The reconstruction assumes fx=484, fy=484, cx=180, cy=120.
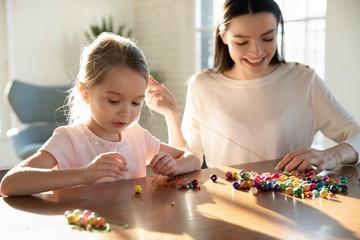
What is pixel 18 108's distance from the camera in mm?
4754

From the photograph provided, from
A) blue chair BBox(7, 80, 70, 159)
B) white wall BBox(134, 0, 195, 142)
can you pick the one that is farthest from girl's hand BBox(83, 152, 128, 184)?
white wall BBox(134, 0, 195, 142)

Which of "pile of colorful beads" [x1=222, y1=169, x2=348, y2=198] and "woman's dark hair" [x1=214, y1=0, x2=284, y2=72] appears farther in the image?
"woman's dark hair" [x1=214, y1=0, x2=284, y2=72]

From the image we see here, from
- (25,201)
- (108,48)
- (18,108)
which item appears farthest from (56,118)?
(25,201)

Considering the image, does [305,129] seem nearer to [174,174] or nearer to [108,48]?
[174,174]

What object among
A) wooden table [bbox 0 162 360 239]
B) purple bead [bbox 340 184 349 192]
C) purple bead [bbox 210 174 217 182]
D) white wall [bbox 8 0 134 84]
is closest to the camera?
wooden table [bbox 0 162 360 239]

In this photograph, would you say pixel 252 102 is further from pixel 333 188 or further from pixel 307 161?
pixel 333 188

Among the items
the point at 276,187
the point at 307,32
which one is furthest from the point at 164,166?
the point at 307,32

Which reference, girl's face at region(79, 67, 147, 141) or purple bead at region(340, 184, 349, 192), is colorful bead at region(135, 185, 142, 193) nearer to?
girl's face at region(79, 67, 147, 141)

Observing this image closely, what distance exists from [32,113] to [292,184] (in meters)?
3.89

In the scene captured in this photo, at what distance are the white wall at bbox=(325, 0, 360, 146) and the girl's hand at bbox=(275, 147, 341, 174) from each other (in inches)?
93.4

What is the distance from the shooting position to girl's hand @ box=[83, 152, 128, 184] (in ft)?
4.37

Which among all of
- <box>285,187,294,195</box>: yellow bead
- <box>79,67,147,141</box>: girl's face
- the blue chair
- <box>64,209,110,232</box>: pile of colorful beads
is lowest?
the blue chair

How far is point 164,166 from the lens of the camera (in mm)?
1613

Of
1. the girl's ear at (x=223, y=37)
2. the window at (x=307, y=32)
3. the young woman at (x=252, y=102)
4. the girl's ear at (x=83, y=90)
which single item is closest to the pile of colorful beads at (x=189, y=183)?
the girl's ear at (x=83, y=90)
